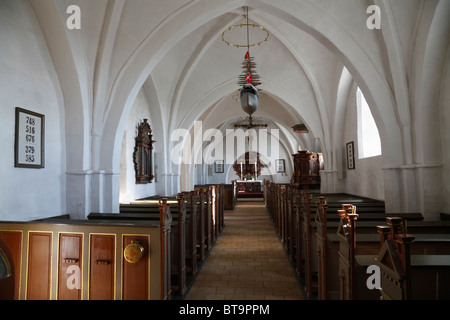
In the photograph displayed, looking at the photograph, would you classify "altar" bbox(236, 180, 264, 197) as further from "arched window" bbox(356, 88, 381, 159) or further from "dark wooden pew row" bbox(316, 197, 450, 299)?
"dark wooden pew row" bbox(316, 197, 450, 299)

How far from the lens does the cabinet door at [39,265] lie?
3.35m

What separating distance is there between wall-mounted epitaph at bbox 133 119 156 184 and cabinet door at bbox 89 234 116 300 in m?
5.56

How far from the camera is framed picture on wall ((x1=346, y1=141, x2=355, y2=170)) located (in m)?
8.95

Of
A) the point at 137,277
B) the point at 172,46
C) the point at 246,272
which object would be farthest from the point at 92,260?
the point at 172,46

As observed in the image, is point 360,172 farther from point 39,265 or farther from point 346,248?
point 39,265

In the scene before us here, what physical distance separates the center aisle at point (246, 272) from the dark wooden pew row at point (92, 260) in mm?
1234

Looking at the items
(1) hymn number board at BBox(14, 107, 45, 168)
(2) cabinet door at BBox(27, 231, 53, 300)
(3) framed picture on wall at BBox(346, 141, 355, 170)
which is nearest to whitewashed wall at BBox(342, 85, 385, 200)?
(3) framed picture on wall at BBox(346, 141, 355, 170)

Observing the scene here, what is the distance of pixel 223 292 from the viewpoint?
4.33 meters

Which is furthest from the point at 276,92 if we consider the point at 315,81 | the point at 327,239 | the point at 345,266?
the point at 345,266

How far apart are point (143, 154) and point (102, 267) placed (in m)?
6.09

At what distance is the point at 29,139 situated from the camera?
4668mm

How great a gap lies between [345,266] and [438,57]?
168 inches

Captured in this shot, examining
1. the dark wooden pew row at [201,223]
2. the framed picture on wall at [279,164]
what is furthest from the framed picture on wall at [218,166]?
the dark wooden pew row at [201,223]

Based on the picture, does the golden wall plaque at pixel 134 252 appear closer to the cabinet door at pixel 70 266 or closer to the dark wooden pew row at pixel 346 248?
the cabinet door at pixel 70 266
